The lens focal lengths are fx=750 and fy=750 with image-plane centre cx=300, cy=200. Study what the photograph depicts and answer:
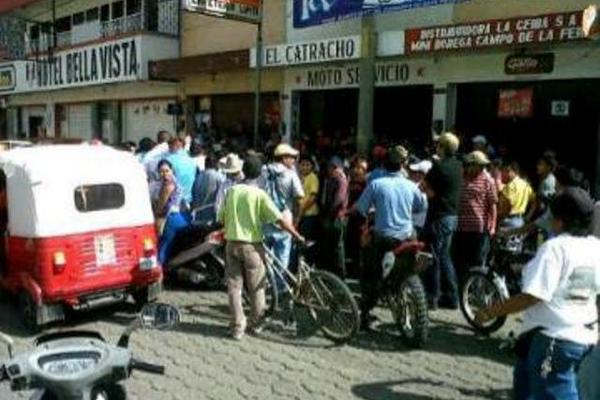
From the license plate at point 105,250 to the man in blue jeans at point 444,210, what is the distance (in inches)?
127

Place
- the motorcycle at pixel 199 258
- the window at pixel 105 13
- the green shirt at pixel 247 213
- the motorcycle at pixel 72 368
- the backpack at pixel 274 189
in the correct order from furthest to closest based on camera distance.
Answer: the window at pixel 105 13
the motorcycle at pixel 199 258
the backpack at pixel 274 189
the green shirt at pixel 247 213
the motorcycle at pixel 72 368

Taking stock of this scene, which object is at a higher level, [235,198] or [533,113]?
[533,113]

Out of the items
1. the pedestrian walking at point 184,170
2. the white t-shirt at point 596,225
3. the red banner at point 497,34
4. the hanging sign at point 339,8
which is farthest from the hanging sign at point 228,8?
the white t-shirt at point 596,225

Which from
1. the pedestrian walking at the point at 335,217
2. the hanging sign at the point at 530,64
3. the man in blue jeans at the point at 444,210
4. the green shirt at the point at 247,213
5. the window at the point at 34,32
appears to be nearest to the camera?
the green shirt at the point at 247,213

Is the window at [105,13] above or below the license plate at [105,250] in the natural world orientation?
above

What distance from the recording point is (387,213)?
6.77m

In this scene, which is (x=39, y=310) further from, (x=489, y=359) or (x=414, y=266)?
(x=489, y=359)

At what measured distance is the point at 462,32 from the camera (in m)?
10.7

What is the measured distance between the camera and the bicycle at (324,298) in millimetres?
6605

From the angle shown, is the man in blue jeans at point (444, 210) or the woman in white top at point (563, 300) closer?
the woman in white top at point (563, 300)

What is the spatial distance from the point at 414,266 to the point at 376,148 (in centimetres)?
497

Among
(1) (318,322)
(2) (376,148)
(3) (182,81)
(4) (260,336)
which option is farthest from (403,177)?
(3) (182,81)

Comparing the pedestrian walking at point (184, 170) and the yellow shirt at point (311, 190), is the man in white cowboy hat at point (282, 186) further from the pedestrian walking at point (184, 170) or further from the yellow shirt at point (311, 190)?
the pedestrian walking at point (184, 170)

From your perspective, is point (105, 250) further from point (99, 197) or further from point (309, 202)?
point (309, 202)
